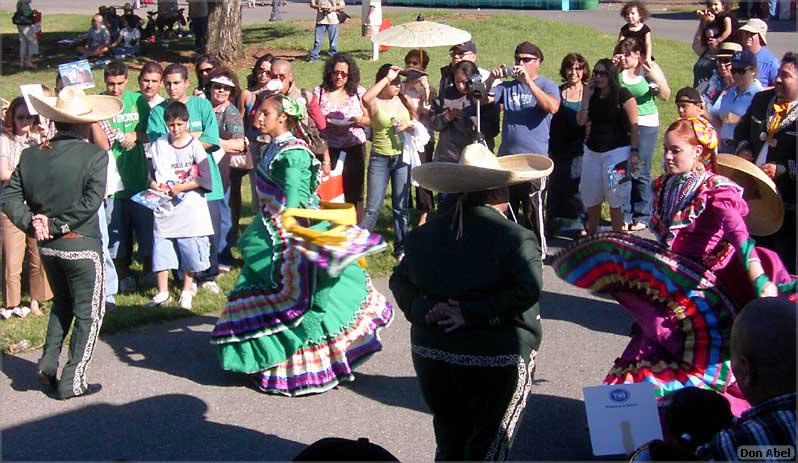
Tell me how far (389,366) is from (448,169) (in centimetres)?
250

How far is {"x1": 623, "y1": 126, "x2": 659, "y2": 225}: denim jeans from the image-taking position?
9219mm

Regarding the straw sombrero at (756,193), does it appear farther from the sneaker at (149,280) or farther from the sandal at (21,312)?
the sandal at (21,312)

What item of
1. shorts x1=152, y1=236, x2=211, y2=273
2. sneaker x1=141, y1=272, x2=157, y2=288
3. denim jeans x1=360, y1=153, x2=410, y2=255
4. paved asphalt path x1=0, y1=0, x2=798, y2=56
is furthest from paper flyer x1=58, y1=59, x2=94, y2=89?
paved asphalt path x1=0, y1=0, x2=798, y2=56

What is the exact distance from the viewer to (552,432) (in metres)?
5.39

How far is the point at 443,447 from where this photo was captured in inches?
165

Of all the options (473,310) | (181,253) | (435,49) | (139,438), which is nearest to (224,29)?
(435,49)

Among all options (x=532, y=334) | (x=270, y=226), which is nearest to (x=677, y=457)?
(x=532, y=334)

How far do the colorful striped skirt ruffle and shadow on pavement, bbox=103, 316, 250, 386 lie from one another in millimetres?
2398

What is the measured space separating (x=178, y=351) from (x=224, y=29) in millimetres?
14139

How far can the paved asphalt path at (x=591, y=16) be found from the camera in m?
23.0

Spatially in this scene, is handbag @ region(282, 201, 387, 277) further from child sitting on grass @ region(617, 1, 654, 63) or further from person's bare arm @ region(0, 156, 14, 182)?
child sitting on grass @ region(617, 1, 654, 63)

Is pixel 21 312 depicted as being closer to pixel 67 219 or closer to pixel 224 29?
pixel 67 219

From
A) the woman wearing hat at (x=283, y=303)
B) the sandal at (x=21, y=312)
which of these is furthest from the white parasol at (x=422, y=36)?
the sandal at (x=21, y=312)

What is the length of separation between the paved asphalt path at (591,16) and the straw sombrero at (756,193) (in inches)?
580
